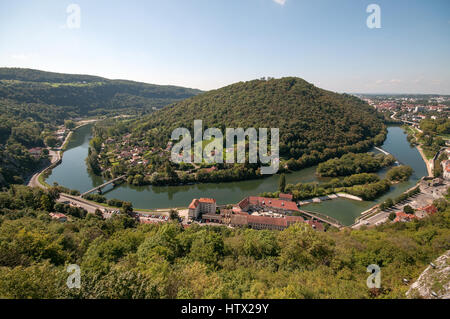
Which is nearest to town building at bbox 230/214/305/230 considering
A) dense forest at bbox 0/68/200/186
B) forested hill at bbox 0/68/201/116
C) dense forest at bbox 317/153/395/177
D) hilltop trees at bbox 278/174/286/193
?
hilltop trees at bbox 278/174/286/193

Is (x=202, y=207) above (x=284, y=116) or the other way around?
the other way around

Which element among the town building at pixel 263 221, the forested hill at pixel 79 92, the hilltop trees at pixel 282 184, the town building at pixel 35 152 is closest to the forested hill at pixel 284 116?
the hilltop trees at pixel 282 184

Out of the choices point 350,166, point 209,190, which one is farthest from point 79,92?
point 350,166

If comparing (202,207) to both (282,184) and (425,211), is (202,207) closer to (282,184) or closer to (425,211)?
(282,184)

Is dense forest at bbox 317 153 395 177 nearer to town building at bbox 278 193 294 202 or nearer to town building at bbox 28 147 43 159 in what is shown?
town building at bbox 278 193 294 202
